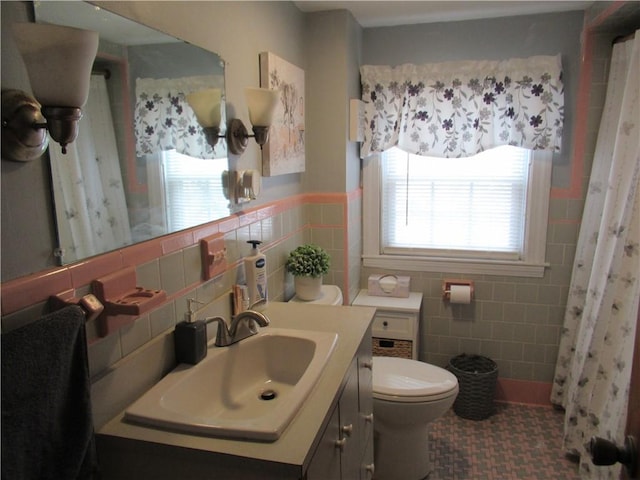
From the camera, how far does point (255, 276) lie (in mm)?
1817

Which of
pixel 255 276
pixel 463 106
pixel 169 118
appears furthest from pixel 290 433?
pixel 463 106

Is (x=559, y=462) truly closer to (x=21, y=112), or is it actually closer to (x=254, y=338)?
(x=254, y=338)

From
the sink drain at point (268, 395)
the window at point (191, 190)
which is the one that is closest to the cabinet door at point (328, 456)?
the sink drain at point (268, 395)

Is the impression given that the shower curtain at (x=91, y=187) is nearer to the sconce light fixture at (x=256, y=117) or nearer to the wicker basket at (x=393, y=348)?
the sconce light fixture at (x=256, y=117)

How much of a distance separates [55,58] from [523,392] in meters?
3.09

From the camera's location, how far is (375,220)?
125 inches

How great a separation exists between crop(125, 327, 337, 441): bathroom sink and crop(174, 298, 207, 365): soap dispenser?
27 mm

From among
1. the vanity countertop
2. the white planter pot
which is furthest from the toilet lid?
the vanity countertop

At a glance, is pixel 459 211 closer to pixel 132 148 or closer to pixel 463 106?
pixel 463 106

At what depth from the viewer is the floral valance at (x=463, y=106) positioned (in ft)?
8.86

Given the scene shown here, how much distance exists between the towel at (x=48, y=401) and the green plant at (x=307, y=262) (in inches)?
54.6

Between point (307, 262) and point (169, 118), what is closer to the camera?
point (169, 118)

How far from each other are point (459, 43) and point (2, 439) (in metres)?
2.86

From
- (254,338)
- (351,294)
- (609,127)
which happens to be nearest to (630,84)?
(609,127)
